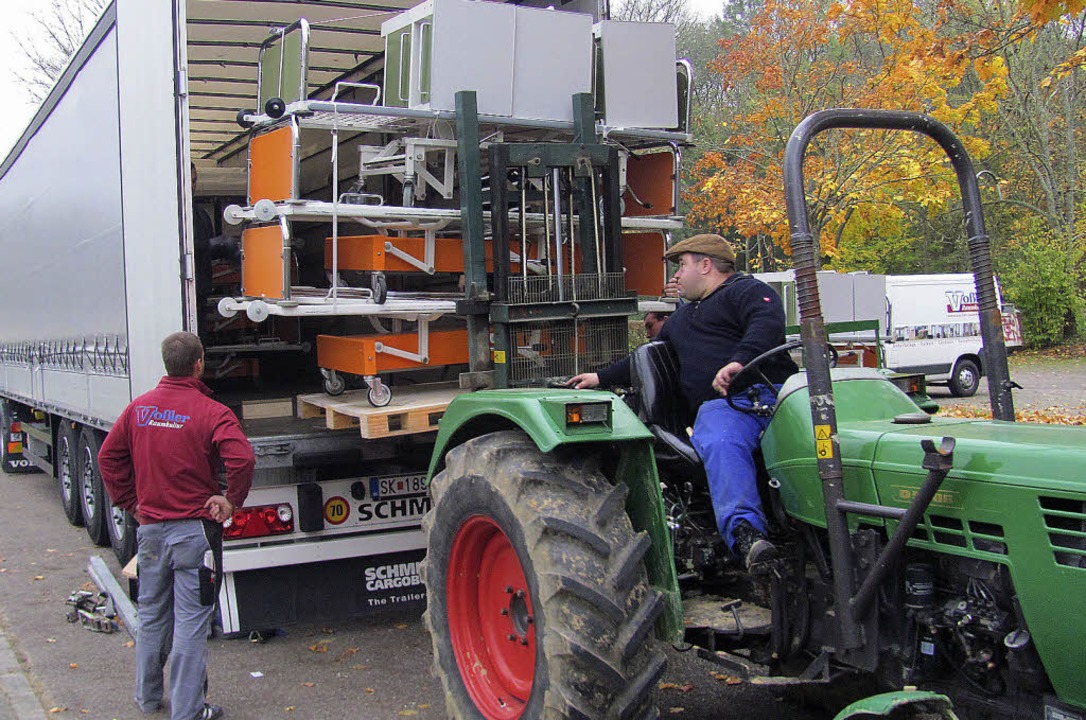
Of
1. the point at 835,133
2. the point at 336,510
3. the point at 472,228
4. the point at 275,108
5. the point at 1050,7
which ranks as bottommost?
the point at 336,510

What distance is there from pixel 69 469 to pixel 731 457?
748 cm

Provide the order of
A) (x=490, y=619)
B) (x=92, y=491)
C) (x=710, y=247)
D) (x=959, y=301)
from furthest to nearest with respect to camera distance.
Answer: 1. (x=959, y=301)
2. (x=92, y=491)
3. (x=710, y=247)
4. (x=490, y=619)

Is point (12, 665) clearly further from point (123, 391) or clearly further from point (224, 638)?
point (123, 391)

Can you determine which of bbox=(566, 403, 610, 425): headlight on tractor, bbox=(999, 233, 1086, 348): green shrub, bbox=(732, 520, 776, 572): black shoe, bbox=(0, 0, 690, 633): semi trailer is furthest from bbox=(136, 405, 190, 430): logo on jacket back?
bbox=(999, 233, 1086, 348): green shrub

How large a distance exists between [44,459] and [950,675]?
9926 millimetres

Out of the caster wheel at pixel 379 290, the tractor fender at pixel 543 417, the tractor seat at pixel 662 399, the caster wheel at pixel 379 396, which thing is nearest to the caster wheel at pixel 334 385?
the caster wheel at pixel 379 396

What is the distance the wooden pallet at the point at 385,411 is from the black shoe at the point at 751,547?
1.97m

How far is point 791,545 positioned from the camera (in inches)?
153

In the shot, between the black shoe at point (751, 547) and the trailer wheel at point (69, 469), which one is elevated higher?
the black shoe at point (751, 547)

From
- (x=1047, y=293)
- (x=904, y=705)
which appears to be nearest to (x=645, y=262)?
(x=904, y=705)

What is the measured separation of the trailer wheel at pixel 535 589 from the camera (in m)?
3.47

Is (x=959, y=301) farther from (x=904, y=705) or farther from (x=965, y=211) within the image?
(x=904, y=705)

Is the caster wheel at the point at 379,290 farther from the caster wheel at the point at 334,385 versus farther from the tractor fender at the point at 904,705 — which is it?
the tractor fender at the point at 904,705

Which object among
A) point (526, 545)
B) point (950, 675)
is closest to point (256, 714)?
point (526, 545)
